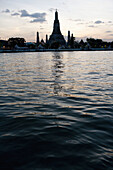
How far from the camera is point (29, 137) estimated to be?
5910 mm

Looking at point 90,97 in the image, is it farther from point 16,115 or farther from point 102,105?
point 16,115

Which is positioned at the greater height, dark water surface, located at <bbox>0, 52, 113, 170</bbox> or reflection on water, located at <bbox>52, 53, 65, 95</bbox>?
reflection on water, located at <bbox>52, 53, 65, 95</bbox>

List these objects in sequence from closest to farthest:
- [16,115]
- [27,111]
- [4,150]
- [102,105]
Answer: [4,150] → [16,115] → [27,111] → [102,105]

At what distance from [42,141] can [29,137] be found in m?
0.55

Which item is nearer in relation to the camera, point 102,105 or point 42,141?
point 42,141

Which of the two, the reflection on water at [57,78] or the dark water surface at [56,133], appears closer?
the dark water surface at [56,133]

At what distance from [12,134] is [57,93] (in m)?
6.47

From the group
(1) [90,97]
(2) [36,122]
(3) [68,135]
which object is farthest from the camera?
(1) [90,97]

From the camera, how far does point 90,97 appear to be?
36.3 feet

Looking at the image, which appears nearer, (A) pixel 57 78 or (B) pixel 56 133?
(B) pixel 56 133

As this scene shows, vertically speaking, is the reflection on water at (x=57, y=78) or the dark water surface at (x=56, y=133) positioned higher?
the reflection on water at (x=57, y=78)

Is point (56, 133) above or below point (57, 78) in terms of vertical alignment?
below

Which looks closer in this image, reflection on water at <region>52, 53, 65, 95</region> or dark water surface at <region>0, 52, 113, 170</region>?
dark water surface at <region>0, 52, 113, 170</region>

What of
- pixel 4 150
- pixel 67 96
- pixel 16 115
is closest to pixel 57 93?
pixel 67 96
